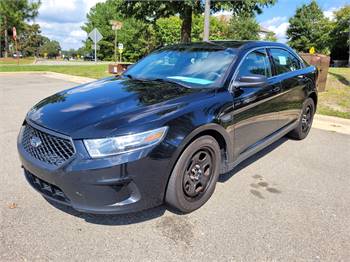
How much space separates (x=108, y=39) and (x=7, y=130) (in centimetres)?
5766

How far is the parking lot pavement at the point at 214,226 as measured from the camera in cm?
258

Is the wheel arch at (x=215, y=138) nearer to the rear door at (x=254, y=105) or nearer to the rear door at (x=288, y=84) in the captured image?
the rear door at (x=254, y=105)

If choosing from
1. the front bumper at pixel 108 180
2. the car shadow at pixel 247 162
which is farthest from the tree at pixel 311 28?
the front bumper at pixel 108 180

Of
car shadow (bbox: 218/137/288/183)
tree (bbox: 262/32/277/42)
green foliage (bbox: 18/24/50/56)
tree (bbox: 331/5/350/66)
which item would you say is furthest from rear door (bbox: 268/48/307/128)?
green foliage (bbox: 18/24/50/56)

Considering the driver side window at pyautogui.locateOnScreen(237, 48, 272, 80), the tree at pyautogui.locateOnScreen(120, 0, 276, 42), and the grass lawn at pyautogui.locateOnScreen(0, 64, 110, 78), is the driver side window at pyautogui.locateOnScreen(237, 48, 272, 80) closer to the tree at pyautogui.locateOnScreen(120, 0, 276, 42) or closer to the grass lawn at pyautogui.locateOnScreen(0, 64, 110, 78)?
the tree at pyautogui.locateOnScreen(120, 0, 276, 42)

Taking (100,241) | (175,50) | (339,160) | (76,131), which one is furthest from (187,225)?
(339,160)

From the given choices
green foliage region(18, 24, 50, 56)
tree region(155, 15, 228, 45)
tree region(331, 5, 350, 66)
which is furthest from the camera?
green foliage region(18, 24, 50, 56)

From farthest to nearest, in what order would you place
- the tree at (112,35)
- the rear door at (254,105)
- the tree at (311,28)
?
the tree at (311,28), the tree at (112,35), the rear door at (254,105)

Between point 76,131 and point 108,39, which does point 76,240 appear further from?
point 108,39

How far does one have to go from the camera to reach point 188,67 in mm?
3850

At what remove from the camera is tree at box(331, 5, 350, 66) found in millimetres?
51806

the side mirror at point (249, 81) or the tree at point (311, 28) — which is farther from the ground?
the tree at point (311, 28)

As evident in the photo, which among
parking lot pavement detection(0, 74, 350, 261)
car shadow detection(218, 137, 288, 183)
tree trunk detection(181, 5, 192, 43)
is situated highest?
tree trunk detection(181, 5, 192, 43)

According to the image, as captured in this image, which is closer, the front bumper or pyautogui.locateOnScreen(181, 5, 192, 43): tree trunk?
the front bumper
